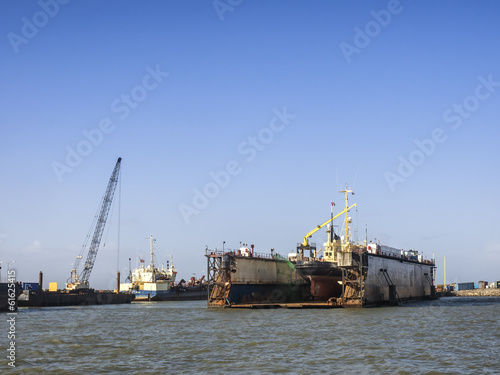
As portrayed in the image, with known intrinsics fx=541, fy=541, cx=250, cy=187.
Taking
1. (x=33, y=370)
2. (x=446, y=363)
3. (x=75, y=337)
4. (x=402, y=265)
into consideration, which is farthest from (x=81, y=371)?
(x=402, y=265)

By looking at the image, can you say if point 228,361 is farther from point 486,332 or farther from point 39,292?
point 39,292

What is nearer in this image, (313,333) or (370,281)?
(313,333)

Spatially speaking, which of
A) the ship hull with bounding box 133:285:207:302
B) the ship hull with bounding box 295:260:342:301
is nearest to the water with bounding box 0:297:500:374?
the ship hull with bounding box 295:260:342:301

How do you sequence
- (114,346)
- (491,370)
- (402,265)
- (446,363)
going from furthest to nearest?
1. (402,265)
2. (114,346)
3. (446,363)
4. (491,370)

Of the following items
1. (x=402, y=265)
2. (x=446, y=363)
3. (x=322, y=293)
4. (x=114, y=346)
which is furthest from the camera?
(x=402, y=265)

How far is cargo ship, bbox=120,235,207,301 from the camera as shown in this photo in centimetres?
13012

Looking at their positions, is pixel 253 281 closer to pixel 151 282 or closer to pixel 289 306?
pixel 289 306

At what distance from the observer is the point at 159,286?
131000mm

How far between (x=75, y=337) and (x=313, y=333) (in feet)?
57.9

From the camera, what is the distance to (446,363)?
90.2ft

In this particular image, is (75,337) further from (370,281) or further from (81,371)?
(370,281)

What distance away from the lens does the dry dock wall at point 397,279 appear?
72.4 metres

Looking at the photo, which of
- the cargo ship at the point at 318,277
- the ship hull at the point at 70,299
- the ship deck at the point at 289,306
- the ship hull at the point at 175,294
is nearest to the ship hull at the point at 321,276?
the cargo ship at the point at 318,277

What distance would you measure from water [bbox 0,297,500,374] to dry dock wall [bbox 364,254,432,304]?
2194 centimetres
